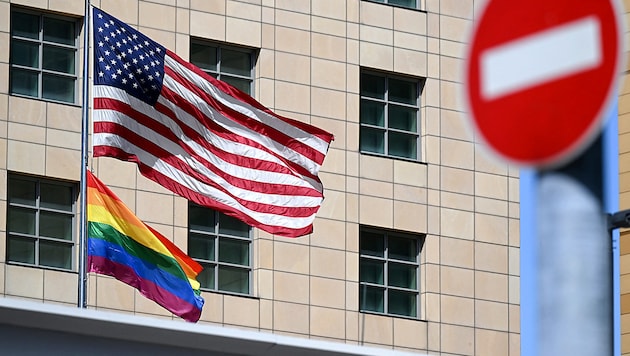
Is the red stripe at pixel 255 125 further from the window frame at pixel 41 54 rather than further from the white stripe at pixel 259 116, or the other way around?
the window frame at pixel 41 54

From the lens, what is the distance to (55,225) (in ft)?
119

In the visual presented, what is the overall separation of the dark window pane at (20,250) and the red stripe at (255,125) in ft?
31.9

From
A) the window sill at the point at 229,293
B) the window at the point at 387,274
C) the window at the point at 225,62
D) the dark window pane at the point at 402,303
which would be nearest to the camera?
the window sill at the point at 229,293

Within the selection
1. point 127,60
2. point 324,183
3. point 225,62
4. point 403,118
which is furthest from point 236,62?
point 127,60

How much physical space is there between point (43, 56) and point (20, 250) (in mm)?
3843

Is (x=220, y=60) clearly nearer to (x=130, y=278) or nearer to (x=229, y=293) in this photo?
(x=229, y=293)

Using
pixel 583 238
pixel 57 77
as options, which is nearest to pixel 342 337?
pixel 57 77

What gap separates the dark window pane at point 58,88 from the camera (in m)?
36.4

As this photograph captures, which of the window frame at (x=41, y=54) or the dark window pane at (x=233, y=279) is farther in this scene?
the dark window pane at (x=233, y=279)

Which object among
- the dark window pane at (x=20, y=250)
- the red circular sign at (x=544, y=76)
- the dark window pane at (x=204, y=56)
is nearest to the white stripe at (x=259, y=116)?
the dark window pane at (x=20, y=250)

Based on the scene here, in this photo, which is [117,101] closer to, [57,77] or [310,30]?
[57,77]

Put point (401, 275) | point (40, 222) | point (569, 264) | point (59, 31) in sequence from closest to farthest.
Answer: point (569, 264) → point (40, 222) → point (59, 31) → point (401, 275)

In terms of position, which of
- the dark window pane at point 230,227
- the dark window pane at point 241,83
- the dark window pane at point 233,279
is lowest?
the dark window pane at point 233,279

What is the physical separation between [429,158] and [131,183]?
23.7 ft
